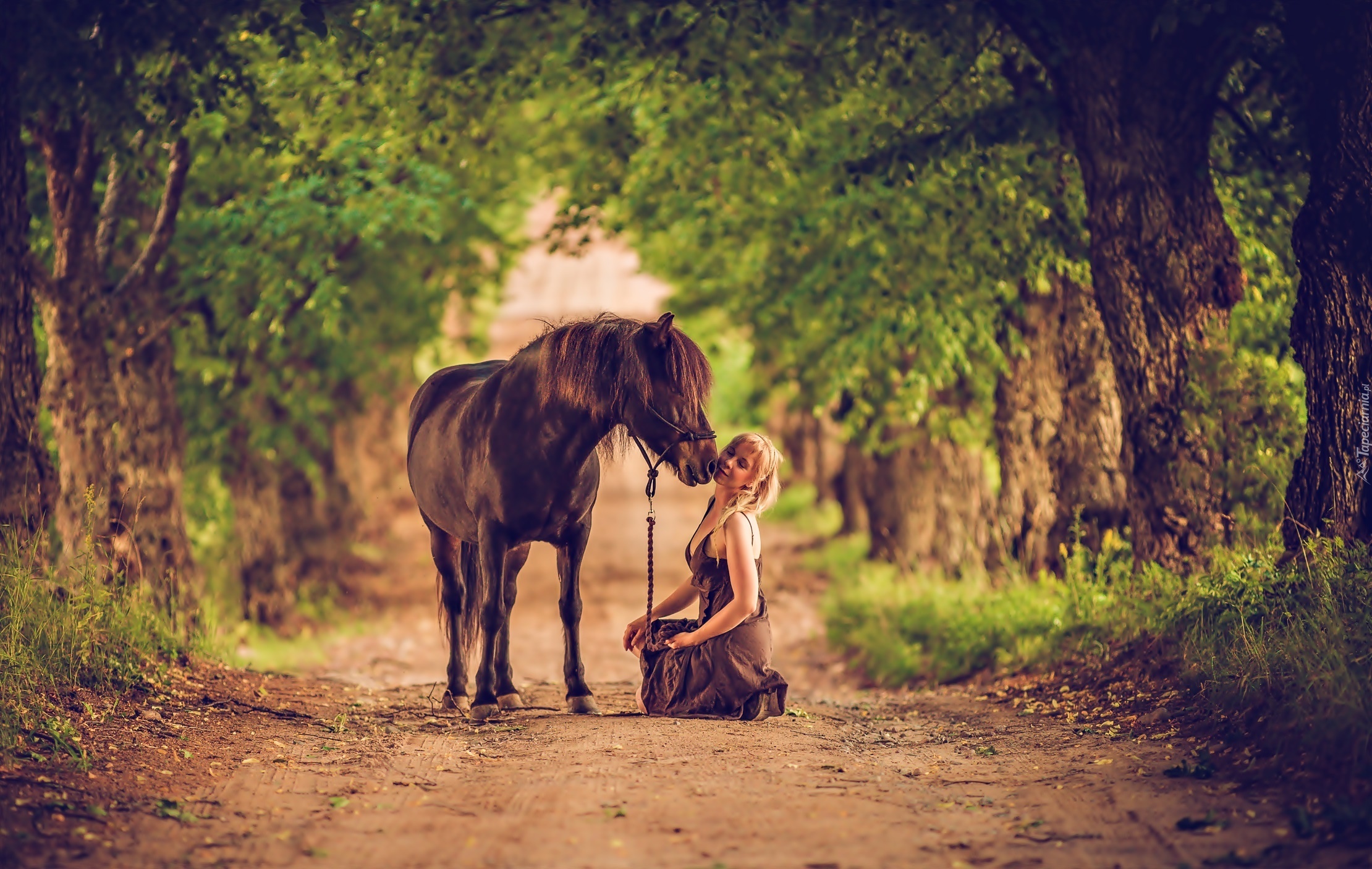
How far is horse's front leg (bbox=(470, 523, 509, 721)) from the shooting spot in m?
7.63

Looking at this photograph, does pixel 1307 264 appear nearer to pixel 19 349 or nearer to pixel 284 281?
pixel 19 349

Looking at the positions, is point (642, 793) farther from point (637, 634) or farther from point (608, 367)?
point (608, 367)

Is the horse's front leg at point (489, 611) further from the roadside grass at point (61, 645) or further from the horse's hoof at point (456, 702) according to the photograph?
the roadside grass at point (61, 645)

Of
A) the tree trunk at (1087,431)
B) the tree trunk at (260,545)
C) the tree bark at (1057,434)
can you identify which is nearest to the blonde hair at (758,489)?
the tree bark at (1057,434)

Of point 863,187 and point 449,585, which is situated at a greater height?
Result: point 863,187

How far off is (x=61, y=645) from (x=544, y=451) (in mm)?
2962

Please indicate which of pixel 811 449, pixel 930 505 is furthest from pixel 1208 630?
pixel 811 449

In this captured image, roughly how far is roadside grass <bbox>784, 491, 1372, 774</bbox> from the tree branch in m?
7.61

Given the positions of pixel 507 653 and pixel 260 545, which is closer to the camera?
pixel 507 653

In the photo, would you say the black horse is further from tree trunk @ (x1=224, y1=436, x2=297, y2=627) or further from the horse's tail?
tree trunk @ (x1=224, y1=436, x2=297, y2=627)

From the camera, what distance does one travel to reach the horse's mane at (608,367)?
688 centimetres

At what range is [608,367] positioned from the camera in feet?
23.3

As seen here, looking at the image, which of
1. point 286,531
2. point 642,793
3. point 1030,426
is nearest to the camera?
point 642,793

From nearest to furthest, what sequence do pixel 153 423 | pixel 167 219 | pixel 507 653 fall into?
pixel 507 653, pixel 167 219, pixel 153 423
